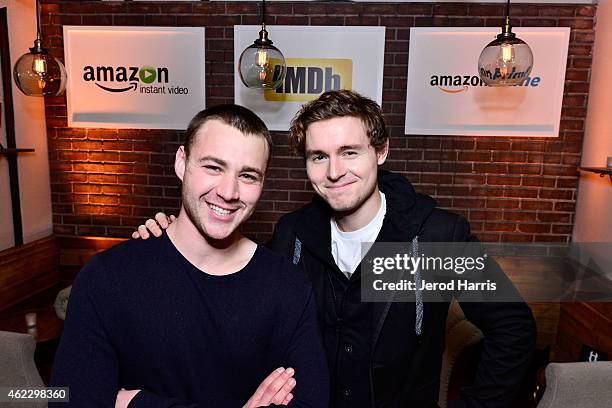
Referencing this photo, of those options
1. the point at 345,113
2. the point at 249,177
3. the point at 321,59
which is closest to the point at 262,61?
the point at 321,59

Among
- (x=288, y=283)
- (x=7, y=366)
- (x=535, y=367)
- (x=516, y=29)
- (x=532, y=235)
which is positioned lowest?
(x=535, y=367)

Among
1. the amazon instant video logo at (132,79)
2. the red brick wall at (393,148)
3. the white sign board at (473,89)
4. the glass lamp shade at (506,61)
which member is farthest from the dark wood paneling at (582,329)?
the amazon instant video logo at (132,79)

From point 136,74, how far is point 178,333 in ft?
10.5

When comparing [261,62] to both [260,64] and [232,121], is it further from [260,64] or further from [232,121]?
[232,121]

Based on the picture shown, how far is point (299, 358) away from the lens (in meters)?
1.36

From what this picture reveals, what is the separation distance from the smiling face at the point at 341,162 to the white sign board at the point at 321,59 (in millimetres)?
2215

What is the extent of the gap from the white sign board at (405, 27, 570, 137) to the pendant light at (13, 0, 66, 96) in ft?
8.53

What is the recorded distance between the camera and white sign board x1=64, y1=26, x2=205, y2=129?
12.7 feet

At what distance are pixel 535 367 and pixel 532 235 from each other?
1070 millimetres

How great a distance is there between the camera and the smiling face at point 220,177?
1.33m

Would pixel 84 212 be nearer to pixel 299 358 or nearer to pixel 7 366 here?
pixel 7 366

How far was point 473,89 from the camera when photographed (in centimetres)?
367

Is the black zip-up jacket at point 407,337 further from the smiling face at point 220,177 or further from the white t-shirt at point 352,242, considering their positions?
the smiling face at point 220,177

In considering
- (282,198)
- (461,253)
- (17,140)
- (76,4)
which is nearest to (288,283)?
(461,253)
